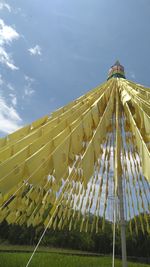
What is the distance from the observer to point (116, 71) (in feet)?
12.5

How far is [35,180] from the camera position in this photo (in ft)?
5.29

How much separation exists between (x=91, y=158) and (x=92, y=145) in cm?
12

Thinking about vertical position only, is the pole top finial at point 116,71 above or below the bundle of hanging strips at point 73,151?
above

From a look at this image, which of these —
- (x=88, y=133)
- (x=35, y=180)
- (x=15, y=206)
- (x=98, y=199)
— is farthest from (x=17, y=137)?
(x=98, y=199)

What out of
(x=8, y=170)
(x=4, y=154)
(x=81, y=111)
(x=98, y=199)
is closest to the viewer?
(x=8, y=170)

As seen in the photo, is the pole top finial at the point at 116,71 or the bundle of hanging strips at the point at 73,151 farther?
the pole top finial at the point at 116,71

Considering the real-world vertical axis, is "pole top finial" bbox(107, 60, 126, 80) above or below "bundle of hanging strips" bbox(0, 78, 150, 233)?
above

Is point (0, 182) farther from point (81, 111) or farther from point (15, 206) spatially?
point (81, 111)

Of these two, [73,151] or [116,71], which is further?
[116,71]

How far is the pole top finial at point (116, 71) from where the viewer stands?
3799 mm

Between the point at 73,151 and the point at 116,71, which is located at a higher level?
the point at 116,71

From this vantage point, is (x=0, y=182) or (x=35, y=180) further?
(x=35, y=180)

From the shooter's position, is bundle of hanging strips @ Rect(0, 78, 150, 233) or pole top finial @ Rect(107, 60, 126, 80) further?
pole top finial @ Rect(107, 60, 126, 80)

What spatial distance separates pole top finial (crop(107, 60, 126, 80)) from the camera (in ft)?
12.5
